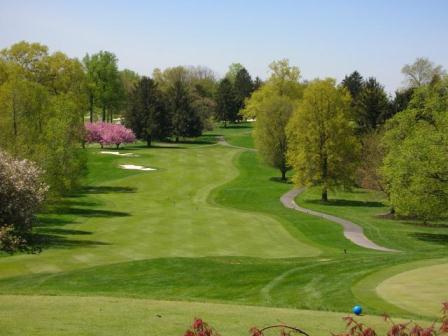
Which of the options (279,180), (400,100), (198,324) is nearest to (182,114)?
(279,180)

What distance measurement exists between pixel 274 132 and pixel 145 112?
3634 centimetres

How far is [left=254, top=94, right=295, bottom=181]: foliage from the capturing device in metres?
79.8

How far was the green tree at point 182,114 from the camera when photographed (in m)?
117

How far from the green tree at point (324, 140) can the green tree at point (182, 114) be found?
55108mm

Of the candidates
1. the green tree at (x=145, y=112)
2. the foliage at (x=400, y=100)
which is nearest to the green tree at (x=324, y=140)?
the foliage at (x=400, y=100)

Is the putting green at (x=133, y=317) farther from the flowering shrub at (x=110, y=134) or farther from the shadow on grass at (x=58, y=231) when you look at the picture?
→ the flowering shrub at (x=110, y=134)

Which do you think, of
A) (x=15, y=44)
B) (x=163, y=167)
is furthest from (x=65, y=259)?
(x=15, y=44)

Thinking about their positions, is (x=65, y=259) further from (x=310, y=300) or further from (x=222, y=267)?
(x=310, y=300)

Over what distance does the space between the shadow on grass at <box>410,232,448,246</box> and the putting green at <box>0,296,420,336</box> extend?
2895cm

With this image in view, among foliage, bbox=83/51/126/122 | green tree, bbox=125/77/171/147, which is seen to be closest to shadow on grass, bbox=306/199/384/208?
green tree, bbox=125/77/171/147

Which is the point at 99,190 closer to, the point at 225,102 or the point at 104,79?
the point at 104,79

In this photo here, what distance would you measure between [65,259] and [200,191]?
41577 mm

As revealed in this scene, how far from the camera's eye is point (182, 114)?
118 m

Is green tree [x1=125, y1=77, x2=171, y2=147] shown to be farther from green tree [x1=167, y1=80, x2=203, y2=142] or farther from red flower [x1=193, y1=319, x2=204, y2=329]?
red flower [x1=193, y1=319, x2=204, y2=329]
